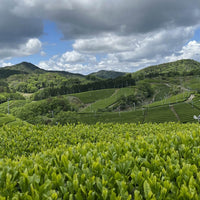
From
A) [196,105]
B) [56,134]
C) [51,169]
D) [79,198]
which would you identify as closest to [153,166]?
[79,198]

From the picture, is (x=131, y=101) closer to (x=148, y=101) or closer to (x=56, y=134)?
(x=148, y=101)

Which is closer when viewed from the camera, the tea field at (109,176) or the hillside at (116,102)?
the tea field at (109,176)

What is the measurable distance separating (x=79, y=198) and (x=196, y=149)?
10.5 feet

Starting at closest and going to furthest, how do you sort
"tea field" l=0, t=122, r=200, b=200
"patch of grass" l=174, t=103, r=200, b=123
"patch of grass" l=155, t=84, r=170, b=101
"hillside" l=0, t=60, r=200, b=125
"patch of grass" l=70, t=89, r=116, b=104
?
"tea field" l=0, t=122, r=200, b=200 < "patch of grass" l=174, t=103, r=200, b=123 < "hillside" l=0, t=60, r=200, b=125 < "patch of grass" l=155, t=84, r=170, b=101 < "patch of grass" l=70, t=89, r=116, b=104

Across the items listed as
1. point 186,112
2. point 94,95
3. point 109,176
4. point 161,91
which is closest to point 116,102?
point 94,95

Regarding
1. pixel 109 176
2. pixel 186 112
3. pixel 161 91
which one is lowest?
pixel 186 112

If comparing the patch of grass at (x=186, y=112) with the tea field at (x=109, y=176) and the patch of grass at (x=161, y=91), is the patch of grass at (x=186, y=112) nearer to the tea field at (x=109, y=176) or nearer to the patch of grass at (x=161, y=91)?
the patch of grass at (x=161, y=91)

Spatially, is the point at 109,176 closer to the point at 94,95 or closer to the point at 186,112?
the point at 186,112

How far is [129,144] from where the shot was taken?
5.14 metres

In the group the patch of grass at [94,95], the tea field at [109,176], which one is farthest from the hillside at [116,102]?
the tea field at [109,176]

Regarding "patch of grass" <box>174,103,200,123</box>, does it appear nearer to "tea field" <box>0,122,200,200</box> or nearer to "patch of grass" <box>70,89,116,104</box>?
"tea field" <box>0,122,200,200</box>

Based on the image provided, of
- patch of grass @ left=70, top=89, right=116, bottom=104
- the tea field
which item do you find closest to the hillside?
patch of grass @ left=70, top=89, right=116, bottom=104

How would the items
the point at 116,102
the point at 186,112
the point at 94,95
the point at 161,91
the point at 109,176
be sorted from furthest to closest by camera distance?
the point at 94,95 < the point at 161,91 < the point at 116,102 < the point at 186,112 < the point at 109,176

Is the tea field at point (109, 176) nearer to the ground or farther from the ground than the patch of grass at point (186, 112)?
farther from the ground
